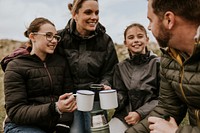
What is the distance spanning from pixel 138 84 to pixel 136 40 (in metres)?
0.55

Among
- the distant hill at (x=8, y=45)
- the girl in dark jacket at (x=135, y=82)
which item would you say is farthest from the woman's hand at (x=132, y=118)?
the distant hill at (x=8, y=45)

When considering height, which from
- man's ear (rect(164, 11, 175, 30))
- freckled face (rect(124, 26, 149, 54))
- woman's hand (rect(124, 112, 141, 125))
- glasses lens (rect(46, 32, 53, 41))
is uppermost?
man's ear (rect(164, 11, 175, 30))

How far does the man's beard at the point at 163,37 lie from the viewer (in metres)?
2.75

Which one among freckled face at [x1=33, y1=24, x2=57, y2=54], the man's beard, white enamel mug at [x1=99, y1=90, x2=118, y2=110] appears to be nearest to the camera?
the man's beard

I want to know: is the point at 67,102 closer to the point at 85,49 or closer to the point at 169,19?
the point at 85,49

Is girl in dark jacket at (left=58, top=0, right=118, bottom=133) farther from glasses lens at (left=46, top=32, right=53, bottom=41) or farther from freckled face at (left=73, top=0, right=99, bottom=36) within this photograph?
glasses lens at (left=46, top=32, right=53, bottom=41)

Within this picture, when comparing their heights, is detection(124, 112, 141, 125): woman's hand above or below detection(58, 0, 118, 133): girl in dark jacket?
below

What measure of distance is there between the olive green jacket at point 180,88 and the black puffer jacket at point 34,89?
42.0 inches

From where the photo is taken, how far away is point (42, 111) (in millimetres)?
3512

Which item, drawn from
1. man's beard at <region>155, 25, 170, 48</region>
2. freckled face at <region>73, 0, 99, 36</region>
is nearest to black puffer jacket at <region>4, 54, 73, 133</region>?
freckled face at <region>73, 0, 99, 36</region>

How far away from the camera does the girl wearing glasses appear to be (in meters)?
3.54

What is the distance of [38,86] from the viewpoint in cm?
371

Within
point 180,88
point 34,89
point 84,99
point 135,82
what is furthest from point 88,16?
point 180,88

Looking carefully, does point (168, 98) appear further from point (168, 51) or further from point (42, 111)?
point (42, 111)
